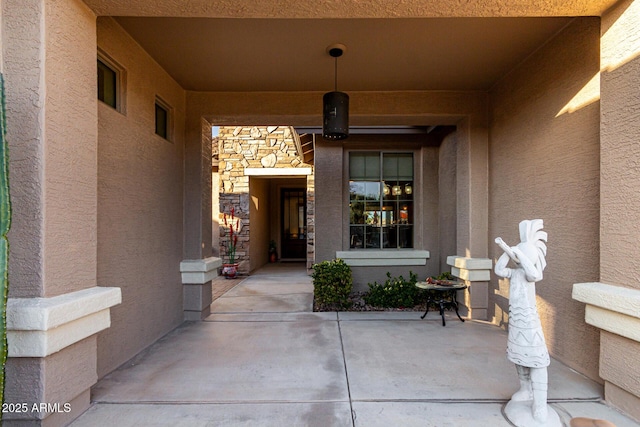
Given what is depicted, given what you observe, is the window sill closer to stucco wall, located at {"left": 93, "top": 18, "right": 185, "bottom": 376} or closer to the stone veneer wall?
stucco wall, located at {"left": 93, "top": 18, "right": 185, "bottom": 376}

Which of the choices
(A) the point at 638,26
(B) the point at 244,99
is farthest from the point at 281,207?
(A) the point at 638,26

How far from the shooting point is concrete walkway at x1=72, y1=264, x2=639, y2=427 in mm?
2238

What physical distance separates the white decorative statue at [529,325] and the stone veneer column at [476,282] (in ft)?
7.62

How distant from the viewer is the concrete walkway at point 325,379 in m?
2.24

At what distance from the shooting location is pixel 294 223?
1149cm

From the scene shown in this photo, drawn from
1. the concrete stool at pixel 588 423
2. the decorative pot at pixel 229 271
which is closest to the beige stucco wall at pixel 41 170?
the concrete stool at pixel 588 423

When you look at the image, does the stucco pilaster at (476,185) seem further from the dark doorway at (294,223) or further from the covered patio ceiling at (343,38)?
the dark doorway at (294,223)

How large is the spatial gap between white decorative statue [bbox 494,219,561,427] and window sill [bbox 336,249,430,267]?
3.50 meters

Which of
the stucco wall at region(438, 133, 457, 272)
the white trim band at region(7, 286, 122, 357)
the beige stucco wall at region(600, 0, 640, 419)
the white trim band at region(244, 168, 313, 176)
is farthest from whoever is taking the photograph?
the white trim band at region(244, 168, 313, 176)

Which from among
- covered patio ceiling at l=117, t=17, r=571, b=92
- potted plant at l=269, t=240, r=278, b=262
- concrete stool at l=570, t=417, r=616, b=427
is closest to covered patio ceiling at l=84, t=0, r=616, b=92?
covered patio ceiling at l=117, t=17, r=571, b=92

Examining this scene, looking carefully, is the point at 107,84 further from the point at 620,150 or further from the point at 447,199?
the point at 447,199

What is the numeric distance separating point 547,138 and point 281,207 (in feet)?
29.4

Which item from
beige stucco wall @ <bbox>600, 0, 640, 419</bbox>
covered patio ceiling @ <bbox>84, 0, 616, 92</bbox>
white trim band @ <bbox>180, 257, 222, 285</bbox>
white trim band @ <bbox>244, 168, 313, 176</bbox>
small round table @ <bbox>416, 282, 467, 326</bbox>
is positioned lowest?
small round table @ <bbox>416, 282, 467, 326</bbox>

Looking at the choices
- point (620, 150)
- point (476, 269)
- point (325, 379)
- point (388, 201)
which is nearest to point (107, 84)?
point (325, 379)
